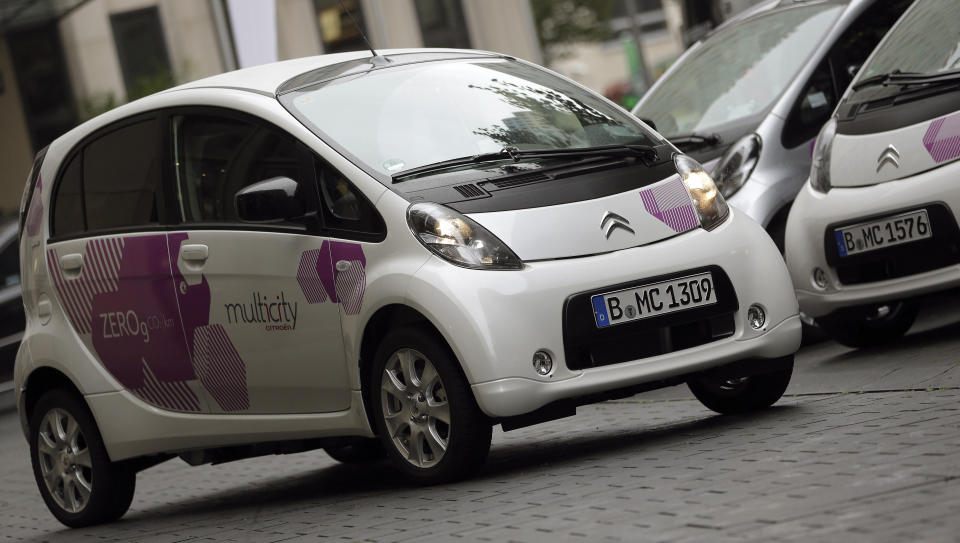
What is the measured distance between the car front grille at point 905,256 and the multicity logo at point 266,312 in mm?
2839

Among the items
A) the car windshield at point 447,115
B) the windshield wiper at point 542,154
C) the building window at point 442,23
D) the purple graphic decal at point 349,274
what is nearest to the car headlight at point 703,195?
the windshield wiper at point 542,154

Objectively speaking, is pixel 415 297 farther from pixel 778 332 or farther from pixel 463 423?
pixel 778 332

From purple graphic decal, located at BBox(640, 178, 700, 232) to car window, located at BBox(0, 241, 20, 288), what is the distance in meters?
9.32

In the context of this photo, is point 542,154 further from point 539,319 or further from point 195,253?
point 195,253

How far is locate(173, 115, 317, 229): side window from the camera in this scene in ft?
21.8

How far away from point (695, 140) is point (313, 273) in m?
3.87

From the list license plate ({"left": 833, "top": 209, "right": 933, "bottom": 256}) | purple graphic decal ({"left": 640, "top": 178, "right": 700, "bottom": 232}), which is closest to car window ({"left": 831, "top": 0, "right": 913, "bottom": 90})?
license plate ({"left": 833, "top": 209, "right": 933, "bottom": 256})

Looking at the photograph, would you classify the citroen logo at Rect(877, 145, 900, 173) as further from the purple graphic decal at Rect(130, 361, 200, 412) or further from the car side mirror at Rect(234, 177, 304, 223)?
the purple graphic decal at Rect(130, 361, 200, 412)

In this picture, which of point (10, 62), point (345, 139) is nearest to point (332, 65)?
point (345, 139)

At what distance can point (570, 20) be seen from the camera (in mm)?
48562

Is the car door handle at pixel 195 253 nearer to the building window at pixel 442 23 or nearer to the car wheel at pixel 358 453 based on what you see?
the car wheel at pixel 358 453

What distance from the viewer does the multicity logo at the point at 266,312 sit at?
6570mm

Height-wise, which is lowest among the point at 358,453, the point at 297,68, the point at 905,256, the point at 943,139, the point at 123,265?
the point at 358,453

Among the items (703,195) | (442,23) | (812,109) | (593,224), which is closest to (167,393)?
(593,224)
